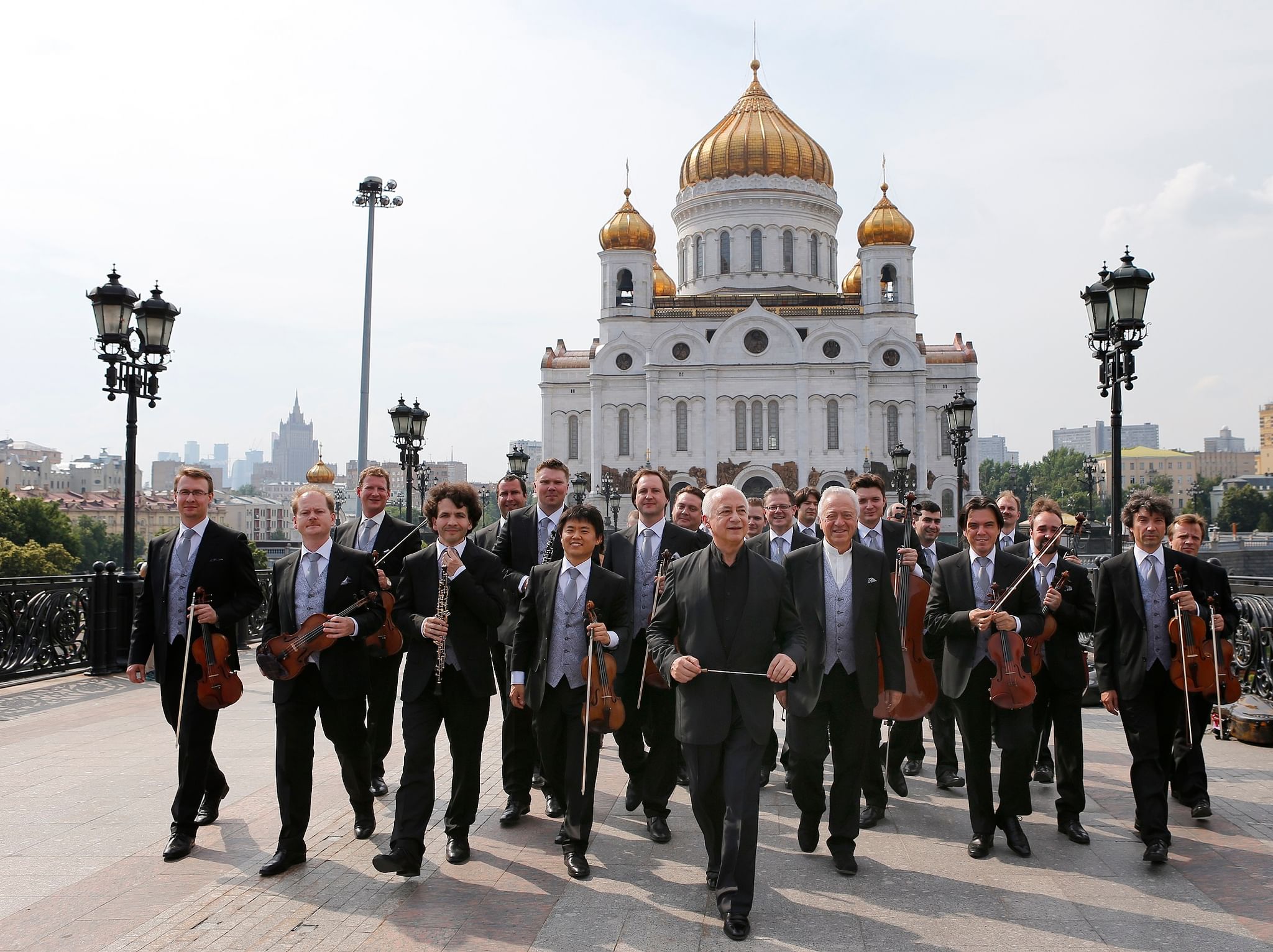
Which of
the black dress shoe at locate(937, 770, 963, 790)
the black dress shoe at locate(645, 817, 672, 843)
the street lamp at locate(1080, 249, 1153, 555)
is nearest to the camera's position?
the black dress shoe at locate(645, 817, 672, 843)

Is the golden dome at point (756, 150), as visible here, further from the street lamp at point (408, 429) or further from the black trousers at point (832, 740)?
the black trousers at point (832, 740)

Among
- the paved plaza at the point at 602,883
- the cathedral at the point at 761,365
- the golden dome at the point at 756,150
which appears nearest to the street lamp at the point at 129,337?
the paved plaza at the point at 602,883

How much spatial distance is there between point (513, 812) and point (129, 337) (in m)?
9.50

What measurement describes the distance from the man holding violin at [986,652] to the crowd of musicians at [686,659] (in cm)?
1

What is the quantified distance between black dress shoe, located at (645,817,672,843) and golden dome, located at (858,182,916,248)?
56.0 meters

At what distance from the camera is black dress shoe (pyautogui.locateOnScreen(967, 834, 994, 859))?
598cm

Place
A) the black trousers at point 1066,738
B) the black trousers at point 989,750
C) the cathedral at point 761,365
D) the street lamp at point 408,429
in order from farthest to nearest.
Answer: the cathedral at point 761,365, the street lamp at point 408,429, the black trousers at point 1066,738, the black trousers at point 989,750

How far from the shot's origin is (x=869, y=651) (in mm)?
5996

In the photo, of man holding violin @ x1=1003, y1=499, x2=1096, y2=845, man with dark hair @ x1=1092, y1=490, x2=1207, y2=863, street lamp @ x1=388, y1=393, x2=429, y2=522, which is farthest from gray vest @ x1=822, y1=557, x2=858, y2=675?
street lamp @ x1=388, y1=393, x2=429, y2=522

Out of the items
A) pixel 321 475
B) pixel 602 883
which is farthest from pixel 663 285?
pixel 602 883

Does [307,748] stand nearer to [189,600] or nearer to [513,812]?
[189,600]

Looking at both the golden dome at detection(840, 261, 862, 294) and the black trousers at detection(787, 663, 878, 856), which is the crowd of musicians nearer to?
the black trousers at detection(787, 663, 878, 856)

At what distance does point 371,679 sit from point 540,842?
150cm

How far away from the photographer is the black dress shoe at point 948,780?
770cm
